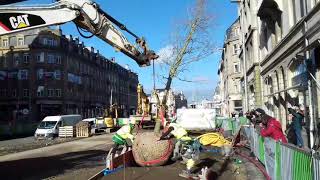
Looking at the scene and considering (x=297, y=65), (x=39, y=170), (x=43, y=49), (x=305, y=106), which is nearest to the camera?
(x=39, y=170)

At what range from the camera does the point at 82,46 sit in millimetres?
95062

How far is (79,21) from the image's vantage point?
15.0 metres

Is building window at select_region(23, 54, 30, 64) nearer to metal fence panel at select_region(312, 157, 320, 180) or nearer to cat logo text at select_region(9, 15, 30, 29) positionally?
cat logo text at select_region(9, 15, 30, 29)

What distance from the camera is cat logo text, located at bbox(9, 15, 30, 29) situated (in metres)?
12.2

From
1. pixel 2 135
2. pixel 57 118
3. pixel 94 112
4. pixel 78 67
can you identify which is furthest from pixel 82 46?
pixel 57 118

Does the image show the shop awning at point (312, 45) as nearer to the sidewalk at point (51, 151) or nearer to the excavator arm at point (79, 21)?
the excavator arm at point (79, 21)

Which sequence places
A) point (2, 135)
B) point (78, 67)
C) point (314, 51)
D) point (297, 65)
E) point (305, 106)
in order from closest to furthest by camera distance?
point (314, 51), point (305, 106), point (297, 65), point (2, 135), point (78, 67)

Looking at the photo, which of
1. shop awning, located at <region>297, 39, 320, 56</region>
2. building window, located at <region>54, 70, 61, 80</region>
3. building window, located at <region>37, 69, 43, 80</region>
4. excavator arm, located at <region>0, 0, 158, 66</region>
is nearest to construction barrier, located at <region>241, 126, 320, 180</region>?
shop awning, located at <region>297, 39, 320, 56</region>

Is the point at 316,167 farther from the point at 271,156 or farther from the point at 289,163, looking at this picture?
the point at 271,156

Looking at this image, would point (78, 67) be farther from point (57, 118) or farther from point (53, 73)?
point (57, 118)

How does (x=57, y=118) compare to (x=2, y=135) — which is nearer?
(x=57, y=118)

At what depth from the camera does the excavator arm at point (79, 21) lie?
12234mm

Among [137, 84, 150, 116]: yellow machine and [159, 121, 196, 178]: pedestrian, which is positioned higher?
[137, 84, 150, 116]: yellow machine

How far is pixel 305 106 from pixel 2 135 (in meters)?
41.4
